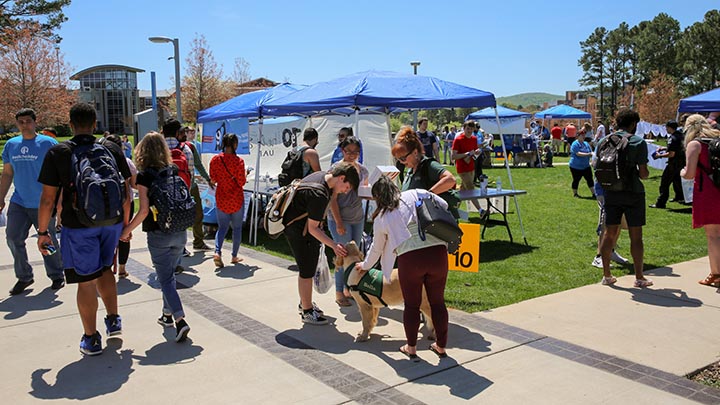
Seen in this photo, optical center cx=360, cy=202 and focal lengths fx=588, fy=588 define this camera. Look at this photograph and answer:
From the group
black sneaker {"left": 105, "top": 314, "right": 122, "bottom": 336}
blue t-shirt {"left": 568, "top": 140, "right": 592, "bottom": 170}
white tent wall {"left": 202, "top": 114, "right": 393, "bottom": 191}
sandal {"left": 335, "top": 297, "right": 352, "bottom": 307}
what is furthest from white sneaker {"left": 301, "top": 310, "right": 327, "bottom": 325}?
blue t-shirt {"left": 568, "top": 140, "right": 592, "bottom": 170}

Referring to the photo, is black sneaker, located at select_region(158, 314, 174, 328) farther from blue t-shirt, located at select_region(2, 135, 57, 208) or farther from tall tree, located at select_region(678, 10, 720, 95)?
tall tree, located at select_region(678, 10, 720, 95)

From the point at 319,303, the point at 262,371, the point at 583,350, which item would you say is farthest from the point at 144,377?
the point at 583,350

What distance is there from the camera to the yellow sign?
593 cm

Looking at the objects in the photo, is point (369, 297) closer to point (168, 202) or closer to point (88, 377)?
point (168, 202)

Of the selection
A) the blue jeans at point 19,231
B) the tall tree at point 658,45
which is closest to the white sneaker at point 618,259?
the blue jeans at point 19,231

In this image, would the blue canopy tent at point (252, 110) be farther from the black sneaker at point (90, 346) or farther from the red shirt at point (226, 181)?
the black sneaker at point (90, 346)

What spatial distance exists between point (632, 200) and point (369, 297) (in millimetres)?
3296

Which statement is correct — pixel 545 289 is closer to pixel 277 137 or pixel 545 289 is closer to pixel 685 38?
pixel 277 137

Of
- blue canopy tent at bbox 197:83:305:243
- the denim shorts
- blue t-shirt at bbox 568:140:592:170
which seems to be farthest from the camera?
blue t-shirt at bbox 568:140:592:170

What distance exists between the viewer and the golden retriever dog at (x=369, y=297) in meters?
4.61

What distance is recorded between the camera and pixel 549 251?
330 inches

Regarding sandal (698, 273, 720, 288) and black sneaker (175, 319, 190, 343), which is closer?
black sneaker (175, 319, 190, 343)

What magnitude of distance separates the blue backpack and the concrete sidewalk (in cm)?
114

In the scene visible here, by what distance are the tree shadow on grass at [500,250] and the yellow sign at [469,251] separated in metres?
1.93
